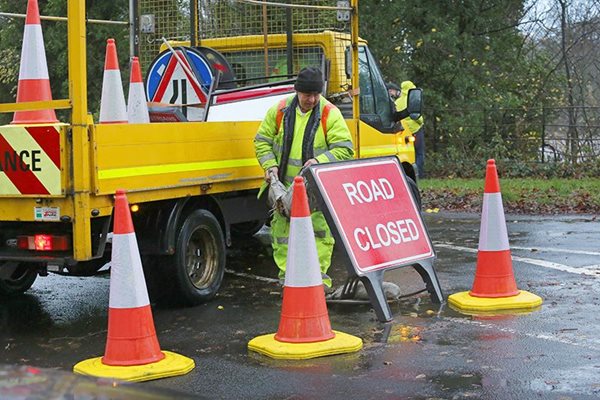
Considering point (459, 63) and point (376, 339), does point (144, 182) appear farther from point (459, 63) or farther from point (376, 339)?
point (459, 63)

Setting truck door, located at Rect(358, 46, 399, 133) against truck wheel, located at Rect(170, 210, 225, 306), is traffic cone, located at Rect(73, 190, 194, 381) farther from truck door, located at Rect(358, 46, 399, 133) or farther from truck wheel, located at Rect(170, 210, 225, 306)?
truck door, located at Rect(358, 46, 399, 133)

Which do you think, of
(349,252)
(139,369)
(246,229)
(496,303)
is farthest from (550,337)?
(246,229)

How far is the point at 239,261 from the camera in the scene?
36.0 ft

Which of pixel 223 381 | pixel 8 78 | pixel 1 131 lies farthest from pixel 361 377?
pixel 8 78

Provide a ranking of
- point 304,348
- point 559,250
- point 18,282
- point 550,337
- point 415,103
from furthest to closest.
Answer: point 415,103
point 559,250
point 18,282
point 550,337
point 304,348

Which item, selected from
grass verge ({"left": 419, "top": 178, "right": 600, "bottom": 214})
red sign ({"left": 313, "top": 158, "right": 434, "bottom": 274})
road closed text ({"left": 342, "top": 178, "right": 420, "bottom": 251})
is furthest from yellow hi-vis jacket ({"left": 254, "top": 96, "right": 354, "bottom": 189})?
grass verge ({"left": 419, "top": 178, "right": 600, "bottom": 214})

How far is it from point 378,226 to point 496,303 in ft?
3.58

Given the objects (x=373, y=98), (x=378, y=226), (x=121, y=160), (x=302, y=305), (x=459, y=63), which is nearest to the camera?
(x=302, y=305)

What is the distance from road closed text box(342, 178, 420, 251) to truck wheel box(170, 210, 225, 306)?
1301 millimetres

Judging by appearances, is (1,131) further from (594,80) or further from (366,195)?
(594,80)

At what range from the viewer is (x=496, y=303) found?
25.8 ft

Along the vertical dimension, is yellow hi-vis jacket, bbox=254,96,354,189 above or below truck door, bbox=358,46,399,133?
below

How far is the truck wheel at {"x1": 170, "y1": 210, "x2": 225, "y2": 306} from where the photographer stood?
8.04 meters

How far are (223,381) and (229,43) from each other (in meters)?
6.31
